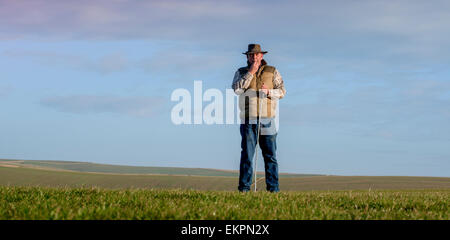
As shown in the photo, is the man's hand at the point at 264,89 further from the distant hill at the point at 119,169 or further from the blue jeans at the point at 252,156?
the distant hill at the point at 119,169

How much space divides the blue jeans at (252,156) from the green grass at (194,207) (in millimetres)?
2393

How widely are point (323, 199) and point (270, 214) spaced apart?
10.4 ft

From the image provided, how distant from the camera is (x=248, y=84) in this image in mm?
13047

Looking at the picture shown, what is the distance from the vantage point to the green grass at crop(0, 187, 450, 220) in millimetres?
7461

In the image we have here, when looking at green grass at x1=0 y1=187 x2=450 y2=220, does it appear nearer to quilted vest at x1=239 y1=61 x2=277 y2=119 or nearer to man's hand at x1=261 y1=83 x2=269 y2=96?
quilted vest at x1=239 y1=61 x2=277 y2=119

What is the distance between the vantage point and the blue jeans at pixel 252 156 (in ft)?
42.8

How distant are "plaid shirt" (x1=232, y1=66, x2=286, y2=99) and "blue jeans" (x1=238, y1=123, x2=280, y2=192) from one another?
3.18 ft

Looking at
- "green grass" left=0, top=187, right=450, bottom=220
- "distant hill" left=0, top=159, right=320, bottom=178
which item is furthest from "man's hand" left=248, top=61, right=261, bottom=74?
"distant hill" left=0, top=159, right=320, bottom=178

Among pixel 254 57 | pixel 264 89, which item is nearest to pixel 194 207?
pixel 264 89

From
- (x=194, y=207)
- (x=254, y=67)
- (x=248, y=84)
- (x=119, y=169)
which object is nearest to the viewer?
(x=194, y=207)

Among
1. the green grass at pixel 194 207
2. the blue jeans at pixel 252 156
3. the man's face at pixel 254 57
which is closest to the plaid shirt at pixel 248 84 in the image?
the man's face at pixel 254 57

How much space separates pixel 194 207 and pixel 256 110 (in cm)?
524

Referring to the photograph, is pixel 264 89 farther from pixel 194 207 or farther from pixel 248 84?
pixel 194 207
